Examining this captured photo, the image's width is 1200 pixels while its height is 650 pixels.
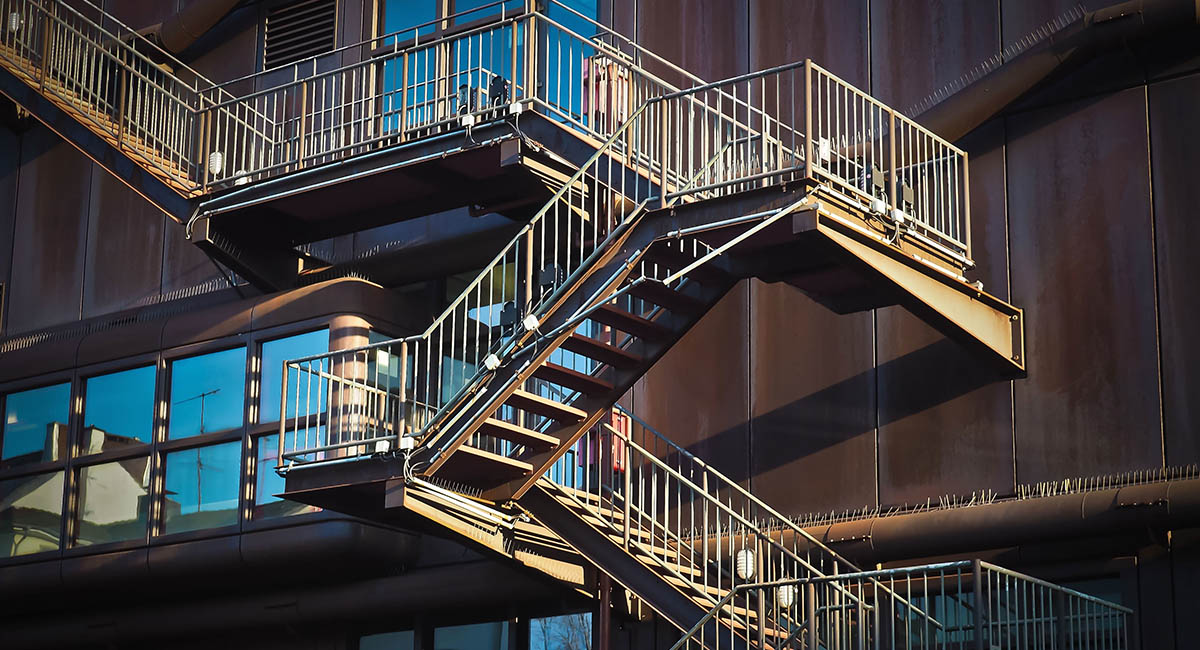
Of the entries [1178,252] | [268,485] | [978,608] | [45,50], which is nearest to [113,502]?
[268,485]

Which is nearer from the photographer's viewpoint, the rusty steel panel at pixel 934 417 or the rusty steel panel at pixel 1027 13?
the rusty steel panel at pixel 934 417

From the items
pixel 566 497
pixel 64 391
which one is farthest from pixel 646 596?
pixel 64 391

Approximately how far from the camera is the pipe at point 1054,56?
1450 centimetres

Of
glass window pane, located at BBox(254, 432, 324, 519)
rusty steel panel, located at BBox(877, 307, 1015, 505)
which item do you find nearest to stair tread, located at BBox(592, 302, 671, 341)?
rusty steel panel, located at BBox(877, 307, 1015, 505)

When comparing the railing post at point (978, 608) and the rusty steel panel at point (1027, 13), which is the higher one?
the rusty steel panel at point (1027, 13)

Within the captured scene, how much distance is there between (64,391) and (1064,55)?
12.4m

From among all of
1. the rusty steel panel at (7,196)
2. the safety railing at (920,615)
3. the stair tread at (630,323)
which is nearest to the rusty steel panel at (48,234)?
the rusty steel panel at (7,196)

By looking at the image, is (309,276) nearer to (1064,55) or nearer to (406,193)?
(406,193)


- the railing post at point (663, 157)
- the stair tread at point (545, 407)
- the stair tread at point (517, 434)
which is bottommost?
the stair tread at point (517, 434)

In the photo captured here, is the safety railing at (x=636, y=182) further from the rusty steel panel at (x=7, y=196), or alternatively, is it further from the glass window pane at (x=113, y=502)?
the rusty steel panel at (x=7, y=196)

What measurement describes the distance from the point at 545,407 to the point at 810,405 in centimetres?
295

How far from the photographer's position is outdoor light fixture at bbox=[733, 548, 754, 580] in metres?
14.7

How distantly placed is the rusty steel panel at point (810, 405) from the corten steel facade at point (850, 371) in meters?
0.02

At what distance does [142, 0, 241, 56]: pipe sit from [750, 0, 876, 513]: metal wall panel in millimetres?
7964
